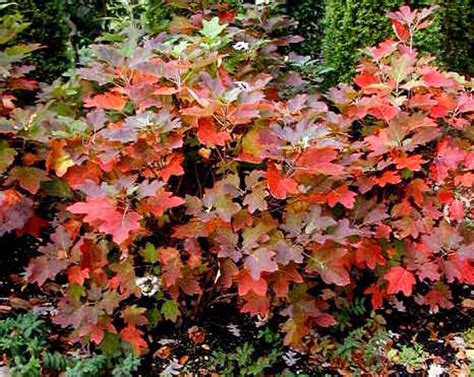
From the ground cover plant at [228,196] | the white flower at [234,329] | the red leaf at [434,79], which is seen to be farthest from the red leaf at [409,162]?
the white flower at [234,329]

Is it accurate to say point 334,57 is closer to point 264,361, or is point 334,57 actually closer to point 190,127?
point 190,127

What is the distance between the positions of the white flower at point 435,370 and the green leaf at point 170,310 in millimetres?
880

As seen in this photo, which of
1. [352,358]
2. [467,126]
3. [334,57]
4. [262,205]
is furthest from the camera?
[334,57]

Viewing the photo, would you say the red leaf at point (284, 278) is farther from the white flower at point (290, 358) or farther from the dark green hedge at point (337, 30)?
the dark green hedge at point (337, 30)

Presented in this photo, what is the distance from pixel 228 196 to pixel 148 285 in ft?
1.25

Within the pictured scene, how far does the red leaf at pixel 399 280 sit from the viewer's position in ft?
6.88

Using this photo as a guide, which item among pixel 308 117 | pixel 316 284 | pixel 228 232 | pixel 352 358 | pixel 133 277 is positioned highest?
pixel 308 117

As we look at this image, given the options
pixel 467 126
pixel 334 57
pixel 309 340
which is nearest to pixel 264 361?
pixel 309 340

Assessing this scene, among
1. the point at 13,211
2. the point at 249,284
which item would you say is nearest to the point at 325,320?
the point at 249,284

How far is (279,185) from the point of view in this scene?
Result: 1838 millimetres

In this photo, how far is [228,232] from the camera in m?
1.90

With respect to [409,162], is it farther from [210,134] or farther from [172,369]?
[172,369]

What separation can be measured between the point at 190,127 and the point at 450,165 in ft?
2.87

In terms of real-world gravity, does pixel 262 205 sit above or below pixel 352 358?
above
